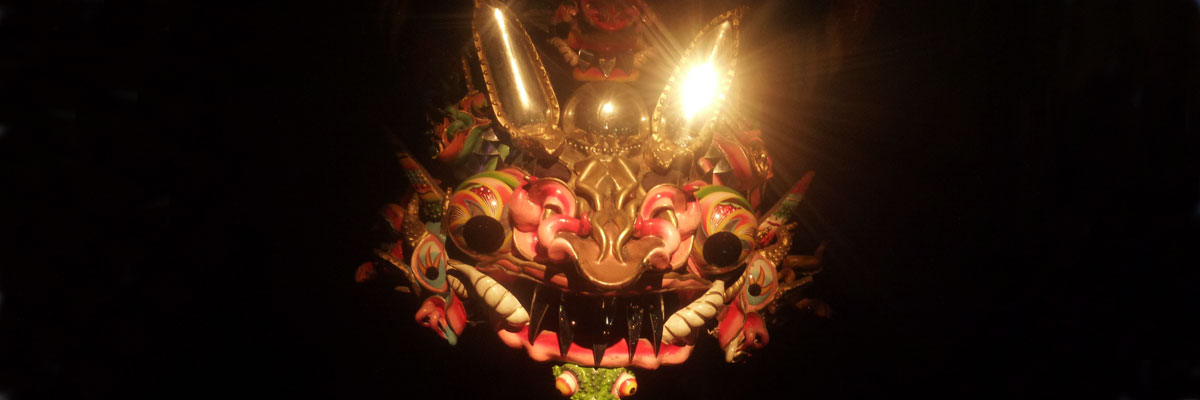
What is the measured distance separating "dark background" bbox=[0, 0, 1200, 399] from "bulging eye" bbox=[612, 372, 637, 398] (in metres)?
0.14

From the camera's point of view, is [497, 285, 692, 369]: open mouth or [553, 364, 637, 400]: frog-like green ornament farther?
[553, 364, 637, 400]: frog-like green ornament

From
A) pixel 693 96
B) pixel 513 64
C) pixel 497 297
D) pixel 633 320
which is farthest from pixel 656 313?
pixel 513 64

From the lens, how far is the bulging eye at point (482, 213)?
0.72 meters

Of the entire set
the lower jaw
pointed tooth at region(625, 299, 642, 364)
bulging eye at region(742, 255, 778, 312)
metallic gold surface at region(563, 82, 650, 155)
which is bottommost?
the lower jaw

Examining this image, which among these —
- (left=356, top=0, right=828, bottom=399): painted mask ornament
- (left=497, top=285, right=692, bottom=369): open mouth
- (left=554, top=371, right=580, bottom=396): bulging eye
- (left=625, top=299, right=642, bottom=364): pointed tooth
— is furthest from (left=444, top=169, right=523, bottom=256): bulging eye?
(left=554, top=371, right=580, bottom=396): bulging eye

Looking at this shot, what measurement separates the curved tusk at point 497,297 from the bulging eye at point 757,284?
379mm

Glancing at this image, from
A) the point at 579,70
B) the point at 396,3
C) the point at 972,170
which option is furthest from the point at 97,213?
the point at 972,170

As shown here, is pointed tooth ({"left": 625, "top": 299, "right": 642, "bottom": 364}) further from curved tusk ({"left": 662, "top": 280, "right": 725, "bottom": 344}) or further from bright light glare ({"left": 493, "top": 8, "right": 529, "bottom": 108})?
bright light glare ({"left": 493, "top": 8, "right": 529, "bottom": 108})

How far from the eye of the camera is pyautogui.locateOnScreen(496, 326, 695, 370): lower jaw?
0.85 m

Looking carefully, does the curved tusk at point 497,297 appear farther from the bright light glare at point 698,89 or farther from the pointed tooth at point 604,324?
the bright light glare at point 698,89

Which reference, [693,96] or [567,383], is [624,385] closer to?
[567,383]

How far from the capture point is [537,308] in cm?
79

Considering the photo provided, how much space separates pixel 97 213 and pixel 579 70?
889 millimetres

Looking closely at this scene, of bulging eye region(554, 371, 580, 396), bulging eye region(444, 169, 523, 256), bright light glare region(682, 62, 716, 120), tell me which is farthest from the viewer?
bulging eye region(554, 371, 580, 396)
